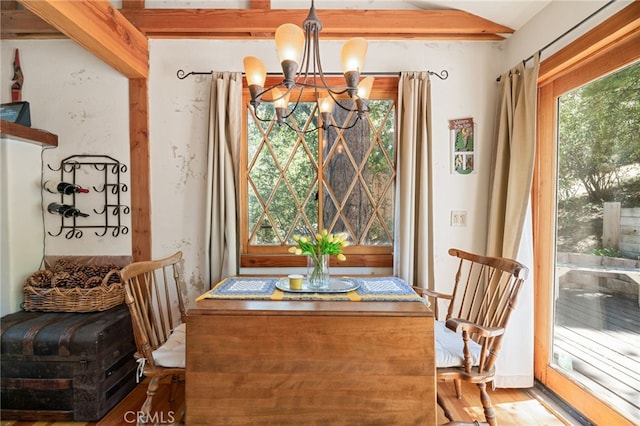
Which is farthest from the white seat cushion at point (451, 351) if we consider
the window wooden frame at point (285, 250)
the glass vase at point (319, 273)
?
the window wooden frame at point (285, 250)

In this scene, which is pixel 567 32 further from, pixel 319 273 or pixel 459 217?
pixel 319 273

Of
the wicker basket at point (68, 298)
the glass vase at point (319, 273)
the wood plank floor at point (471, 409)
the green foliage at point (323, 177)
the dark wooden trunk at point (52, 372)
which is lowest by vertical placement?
the wood plank floor at point (471, 409)

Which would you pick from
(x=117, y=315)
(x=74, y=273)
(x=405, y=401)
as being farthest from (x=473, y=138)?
(x=74, y=273)

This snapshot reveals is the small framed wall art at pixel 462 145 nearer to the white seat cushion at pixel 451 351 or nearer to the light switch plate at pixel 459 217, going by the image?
the light switch plate at pixel 459 217

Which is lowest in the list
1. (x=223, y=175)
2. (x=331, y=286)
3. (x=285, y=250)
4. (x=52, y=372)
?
(x=52, y=372)

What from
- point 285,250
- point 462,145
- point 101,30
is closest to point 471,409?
point 285,250

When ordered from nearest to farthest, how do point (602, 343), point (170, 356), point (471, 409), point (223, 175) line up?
point (170, 356) < point (602, 343) < point (471, 409) < point (223, 175)

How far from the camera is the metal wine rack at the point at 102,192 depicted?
228 cm

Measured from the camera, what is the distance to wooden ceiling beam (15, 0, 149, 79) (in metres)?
1.45

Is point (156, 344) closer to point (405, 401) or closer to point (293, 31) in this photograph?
point (405, 401)

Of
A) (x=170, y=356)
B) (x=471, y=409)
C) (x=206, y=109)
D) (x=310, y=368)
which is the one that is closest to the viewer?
(x=310, y=368)

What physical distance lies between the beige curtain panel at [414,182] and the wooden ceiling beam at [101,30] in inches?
70.3

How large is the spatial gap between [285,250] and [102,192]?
1.38 meters

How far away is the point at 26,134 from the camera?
2.06 meters
